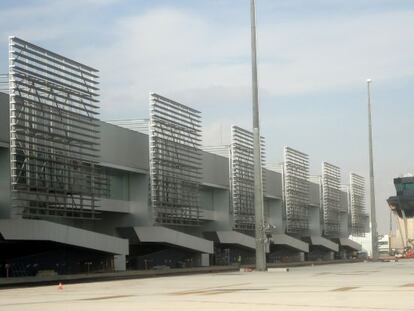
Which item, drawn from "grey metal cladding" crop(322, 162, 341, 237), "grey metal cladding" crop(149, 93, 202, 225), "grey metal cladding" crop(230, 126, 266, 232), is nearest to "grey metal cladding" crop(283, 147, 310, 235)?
"grey metal cladding" crop(322, 162, 341, 237)

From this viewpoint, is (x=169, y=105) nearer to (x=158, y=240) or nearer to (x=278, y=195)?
(x=158, y=240)

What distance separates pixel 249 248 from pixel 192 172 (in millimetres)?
14417

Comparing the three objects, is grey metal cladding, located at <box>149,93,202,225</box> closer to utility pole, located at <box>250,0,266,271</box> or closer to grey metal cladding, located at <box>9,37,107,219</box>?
grey metal cladding, located at <box>9,37,107,219</box>

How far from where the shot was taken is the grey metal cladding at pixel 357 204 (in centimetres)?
10775

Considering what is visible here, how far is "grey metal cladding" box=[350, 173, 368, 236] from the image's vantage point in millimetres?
107750

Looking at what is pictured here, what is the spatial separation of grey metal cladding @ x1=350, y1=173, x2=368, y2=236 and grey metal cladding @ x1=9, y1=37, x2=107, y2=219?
6851 cm

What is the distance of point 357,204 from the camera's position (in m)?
109

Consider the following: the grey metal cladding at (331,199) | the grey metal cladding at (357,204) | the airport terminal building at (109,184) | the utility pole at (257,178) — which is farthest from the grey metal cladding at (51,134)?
the grey metal cladding at (357,204)

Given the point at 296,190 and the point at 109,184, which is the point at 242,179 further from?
the point at 109,184

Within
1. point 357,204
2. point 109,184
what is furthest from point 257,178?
point 357,204

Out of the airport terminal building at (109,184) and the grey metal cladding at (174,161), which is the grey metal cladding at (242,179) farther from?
the grey metal cladding at (174,161)

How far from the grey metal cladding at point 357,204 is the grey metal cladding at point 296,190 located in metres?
22.2

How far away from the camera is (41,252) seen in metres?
43.8

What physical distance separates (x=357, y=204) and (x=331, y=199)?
15.4m
